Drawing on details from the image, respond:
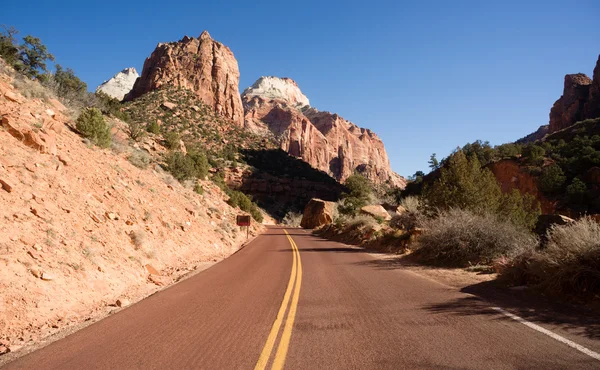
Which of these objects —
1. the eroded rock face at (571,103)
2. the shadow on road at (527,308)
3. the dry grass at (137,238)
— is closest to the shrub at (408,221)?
the shadow on road at (527,308)

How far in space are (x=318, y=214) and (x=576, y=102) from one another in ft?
257

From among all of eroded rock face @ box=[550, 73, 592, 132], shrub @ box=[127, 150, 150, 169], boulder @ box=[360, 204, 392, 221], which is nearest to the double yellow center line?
shrub @ box=[127, 150, 150, 169]

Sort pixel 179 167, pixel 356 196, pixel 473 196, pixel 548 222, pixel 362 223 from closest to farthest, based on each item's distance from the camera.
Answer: pixel 548 222, pixel 473 196, pixel 362 223, pixel 179 167, pixel 356 196

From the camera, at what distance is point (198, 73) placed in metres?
86.9

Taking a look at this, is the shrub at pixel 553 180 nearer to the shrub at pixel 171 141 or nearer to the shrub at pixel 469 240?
the shrub at pixel 469 240

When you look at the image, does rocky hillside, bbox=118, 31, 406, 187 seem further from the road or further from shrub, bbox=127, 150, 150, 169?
the road

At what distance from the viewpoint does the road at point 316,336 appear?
370cm

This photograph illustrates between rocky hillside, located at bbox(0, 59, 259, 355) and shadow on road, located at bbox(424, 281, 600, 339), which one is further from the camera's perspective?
rocky hillside, located at bbox(0, 59, 259, 355)

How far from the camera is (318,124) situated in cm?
16638

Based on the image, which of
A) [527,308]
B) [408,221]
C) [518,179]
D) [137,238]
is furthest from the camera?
[518,179]

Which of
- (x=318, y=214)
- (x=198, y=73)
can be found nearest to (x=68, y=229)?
(x=318, y=214)

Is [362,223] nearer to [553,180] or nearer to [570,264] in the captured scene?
[570,264]

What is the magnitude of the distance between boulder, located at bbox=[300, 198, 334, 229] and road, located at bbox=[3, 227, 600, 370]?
39003mm

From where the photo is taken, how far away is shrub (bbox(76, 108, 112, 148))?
15266 mm
